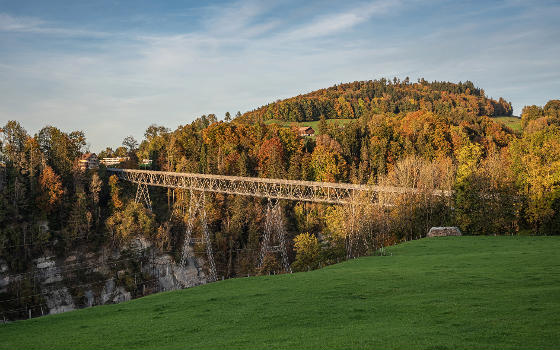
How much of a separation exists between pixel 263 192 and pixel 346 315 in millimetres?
46472

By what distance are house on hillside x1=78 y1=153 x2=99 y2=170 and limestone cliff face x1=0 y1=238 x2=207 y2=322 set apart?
15711 millimetres

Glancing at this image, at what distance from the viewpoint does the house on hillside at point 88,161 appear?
211ft

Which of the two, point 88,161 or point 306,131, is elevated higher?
point 306,131

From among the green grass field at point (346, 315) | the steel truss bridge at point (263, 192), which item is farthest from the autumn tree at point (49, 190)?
the green grass field at point (346, 315)

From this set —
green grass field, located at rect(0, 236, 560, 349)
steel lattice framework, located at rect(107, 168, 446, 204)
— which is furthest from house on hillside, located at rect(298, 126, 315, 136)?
green grass field, located at rect(0, 236, 560, 349)

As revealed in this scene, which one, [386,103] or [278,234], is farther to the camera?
[386,103]

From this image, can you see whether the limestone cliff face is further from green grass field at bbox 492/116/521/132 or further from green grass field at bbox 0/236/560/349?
green grass field at bbox 492/116/521/132

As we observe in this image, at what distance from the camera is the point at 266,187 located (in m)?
54.7

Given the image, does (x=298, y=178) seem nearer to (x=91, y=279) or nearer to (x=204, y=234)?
(x=204, y=234)

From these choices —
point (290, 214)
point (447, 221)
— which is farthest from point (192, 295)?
point (290, 214)

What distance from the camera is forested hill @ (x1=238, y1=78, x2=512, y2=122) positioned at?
456ft

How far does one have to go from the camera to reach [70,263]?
5166 centimetres

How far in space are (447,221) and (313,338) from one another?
120 feet

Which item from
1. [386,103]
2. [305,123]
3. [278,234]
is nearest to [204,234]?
[278,234]
